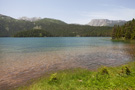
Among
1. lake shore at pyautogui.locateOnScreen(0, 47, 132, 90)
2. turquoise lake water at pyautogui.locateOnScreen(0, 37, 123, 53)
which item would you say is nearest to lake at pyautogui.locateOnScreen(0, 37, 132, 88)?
lake shore at pyautogui.locateOnScreen(0, 47, 132, 90)

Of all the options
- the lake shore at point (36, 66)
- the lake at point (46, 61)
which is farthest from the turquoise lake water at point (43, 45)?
the lake shore at point (36, 66)

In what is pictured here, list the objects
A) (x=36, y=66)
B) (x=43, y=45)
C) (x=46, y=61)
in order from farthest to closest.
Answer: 1. (x=43, y=45)
2. (x=46, y=61)
3. (x=36, y=66)

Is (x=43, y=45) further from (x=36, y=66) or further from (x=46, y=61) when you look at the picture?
(x=36, y=66)

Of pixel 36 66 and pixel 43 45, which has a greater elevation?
pixel 43 45

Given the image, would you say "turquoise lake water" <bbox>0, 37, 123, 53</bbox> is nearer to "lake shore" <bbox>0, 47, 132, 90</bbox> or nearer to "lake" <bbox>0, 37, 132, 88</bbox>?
"lake" <bbox>0, 37, 132, 88</bbox>

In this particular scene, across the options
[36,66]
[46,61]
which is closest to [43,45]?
[46,61]

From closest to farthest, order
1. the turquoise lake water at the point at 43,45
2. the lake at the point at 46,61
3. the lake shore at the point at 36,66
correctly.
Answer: the lake shore at the point at 36,66 < the lake at the point at 46,61 < the turquoise lake water at the point at 43,45

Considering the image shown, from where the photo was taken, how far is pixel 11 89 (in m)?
8.92

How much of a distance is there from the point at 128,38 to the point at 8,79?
9777cm

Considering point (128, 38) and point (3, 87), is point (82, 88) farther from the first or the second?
point (128, 38)

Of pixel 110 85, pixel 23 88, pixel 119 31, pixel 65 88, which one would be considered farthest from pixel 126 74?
pixel 119 31

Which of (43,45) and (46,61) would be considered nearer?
(46,61)

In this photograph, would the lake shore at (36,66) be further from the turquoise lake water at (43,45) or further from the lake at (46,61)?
the turquoise lake water at (43,45)

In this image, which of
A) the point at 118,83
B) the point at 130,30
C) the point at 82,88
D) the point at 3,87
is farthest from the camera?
the point at 130,30
